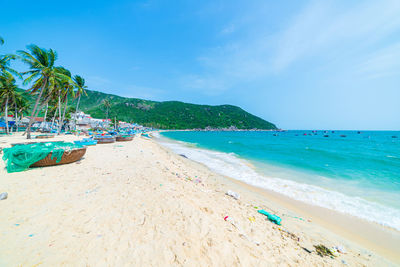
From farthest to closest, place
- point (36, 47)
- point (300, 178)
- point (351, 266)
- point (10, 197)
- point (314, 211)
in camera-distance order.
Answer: point (36, 47), point (300, 178), point (314, 211), point (10, 197), point (351, 266)

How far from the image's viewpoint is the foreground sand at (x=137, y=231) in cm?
246

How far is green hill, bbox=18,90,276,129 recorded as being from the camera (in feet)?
401

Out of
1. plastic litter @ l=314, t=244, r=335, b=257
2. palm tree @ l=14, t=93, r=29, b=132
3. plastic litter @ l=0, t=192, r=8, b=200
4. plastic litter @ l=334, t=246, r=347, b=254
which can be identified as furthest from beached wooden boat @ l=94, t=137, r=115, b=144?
palm tree @ l=14, t=93, r=29, b=132

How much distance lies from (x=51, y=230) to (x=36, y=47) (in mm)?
27071

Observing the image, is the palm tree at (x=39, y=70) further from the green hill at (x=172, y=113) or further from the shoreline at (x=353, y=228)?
the green hill at (x=172, y=113)

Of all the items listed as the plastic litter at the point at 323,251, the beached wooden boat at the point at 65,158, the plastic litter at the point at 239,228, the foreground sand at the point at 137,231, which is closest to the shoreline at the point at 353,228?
the foreground sand at the point at 137,231

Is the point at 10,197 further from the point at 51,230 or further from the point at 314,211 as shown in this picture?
the point at 314,211

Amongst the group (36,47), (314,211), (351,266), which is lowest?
(314,211)

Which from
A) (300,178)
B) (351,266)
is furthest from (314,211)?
(300,178)

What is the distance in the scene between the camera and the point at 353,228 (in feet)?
16.8

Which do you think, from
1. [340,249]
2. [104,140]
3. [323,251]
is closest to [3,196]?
[323,251]

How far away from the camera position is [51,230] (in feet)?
9.61

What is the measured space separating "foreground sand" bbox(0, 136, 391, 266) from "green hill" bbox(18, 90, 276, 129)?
113 m

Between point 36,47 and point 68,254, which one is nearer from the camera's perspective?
point 68,254
